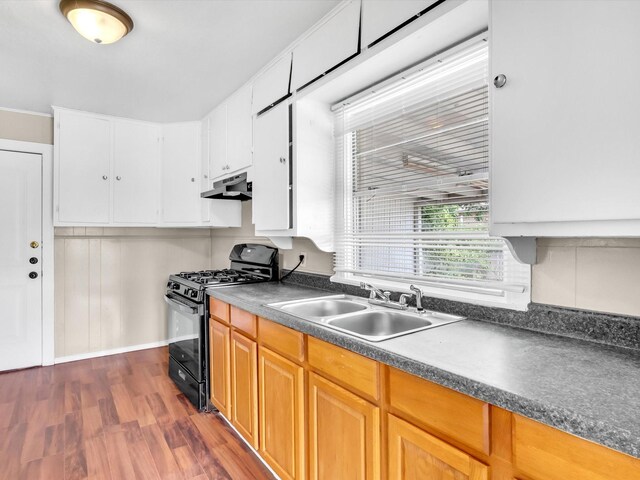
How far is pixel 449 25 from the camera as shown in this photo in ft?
4.66

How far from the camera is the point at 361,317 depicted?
1.83 m

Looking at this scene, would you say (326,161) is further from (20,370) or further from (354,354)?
(20,370)

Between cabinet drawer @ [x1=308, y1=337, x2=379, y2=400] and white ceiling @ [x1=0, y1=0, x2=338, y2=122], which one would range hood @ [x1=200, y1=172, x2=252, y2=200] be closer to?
white ceiling @ [x1=0, y1=0, x2=338, y2=122]

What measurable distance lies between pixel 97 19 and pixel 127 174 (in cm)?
196

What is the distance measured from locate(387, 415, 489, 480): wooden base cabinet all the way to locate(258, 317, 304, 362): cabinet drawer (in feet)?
1.77

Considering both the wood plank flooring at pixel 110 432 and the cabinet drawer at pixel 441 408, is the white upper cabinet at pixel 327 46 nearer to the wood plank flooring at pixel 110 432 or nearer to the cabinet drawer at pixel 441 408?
the cabinet drawer at pixel 441 408

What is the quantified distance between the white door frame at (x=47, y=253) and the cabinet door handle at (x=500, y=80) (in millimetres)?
3841

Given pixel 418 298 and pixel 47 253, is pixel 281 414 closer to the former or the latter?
pixel 418 298

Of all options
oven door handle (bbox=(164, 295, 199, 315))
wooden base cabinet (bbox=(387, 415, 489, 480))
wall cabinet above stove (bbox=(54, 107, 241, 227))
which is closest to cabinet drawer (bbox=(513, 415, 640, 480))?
wooden base cabinet (bbox=(387, 415, 489, 480))

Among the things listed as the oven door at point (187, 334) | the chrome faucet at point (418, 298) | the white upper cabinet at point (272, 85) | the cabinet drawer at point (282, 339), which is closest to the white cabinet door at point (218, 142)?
the white upper cabinet at point (272, 85)

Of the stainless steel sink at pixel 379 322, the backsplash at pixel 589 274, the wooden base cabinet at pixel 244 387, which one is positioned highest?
the backsplash at pixel 589 274

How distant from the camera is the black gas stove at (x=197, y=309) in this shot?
2566 millimetres

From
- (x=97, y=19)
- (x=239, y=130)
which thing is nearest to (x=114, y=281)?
(x=239, y=130)

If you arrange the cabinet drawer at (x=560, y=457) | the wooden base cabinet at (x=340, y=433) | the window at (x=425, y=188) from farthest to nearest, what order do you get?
the window at (x=425, y=188)
the wooden base cabinet at (x=340, y=433)
the cabinet drawer at (x=560, y=457)
